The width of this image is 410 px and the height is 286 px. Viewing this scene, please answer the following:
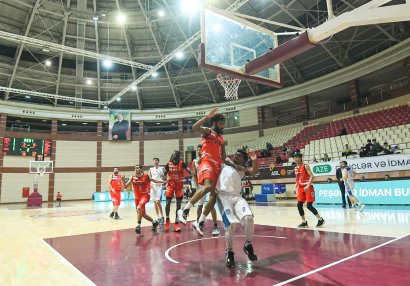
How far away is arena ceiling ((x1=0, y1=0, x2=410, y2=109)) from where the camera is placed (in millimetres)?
21438

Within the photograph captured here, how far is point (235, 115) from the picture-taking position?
31.6 m

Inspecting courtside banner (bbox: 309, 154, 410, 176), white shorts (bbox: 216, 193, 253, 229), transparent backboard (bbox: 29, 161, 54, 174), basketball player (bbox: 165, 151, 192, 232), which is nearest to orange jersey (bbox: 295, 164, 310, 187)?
basketball player (bbox: 165, 151, 192, 232)

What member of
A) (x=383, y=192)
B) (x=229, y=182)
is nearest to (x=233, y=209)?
(x=229, y=182)

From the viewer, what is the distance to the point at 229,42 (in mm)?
9172

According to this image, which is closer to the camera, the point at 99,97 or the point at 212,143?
the point at 212,143

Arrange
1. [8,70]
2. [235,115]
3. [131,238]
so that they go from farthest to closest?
1. [235,115]
2. [8,70]
3. [131,238]

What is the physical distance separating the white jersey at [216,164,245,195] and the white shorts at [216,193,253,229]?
9 centimetres

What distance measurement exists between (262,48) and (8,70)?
2629 centimetres

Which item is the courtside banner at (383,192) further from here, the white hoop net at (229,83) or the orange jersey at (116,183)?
the orange jersey at (116,183)

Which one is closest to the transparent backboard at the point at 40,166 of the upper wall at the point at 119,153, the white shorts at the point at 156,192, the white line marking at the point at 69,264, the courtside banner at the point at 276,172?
the upper wall at the point at 119,153

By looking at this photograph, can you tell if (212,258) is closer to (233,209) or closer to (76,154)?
(233,209)

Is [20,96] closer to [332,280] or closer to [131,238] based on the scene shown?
[131,238]

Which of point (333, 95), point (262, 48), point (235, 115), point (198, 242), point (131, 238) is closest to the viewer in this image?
point (198, 242)

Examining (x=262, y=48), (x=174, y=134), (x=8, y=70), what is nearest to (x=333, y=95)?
(x=174, y=134)
